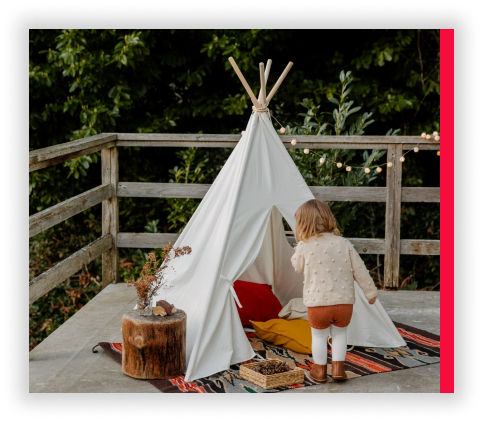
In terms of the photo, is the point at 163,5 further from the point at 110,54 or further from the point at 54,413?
the point at 110,54

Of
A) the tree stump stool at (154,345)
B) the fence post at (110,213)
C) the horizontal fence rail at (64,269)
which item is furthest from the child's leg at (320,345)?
the fence post at (110,213)

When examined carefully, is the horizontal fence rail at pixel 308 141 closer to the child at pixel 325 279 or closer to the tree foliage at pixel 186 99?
the tree foliage at pixel 186 99

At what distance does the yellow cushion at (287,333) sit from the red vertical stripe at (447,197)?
1114 mm

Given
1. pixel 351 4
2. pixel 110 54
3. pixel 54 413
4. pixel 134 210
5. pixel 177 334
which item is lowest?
pixel 54 413

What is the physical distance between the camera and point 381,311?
3.81 meters

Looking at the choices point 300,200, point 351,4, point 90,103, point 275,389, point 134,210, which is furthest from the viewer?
point 134,210

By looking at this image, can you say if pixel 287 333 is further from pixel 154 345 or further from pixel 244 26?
pixel 244 26

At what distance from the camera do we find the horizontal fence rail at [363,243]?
4.93 m

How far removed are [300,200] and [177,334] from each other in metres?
1.06

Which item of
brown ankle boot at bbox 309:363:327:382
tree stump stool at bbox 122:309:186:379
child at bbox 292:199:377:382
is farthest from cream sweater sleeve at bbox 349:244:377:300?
tree stump stool at bbox 122:309:186:379

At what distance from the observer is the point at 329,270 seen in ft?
10.4

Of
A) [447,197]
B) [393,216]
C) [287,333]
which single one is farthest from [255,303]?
[447,197]

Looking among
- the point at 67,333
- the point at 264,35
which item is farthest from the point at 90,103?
the point at 67,333

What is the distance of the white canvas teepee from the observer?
3404 mm
